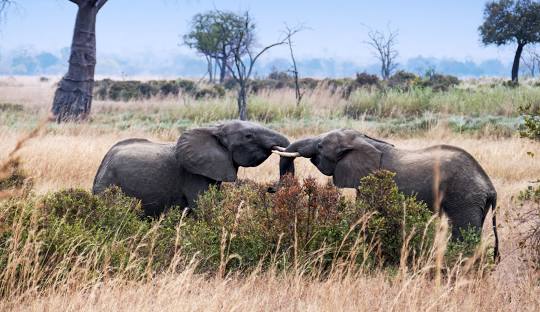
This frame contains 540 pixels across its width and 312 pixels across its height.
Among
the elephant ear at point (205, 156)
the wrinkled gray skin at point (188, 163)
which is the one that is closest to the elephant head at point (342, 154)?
the wrinkled gray skin at point (188, 163)

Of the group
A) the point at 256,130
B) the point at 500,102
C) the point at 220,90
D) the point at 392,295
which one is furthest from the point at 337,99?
the point at 392,295

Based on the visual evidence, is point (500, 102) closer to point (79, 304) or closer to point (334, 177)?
point (334, 177)

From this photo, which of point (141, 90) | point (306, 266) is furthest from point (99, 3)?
point (306, 266)

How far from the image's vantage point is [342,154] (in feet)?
23.5

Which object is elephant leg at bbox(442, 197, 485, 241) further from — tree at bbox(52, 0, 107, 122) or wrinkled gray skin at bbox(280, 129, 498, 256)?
tree at bbox(52, 0, 107, 122)

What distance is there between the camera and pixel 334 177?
7230 mm

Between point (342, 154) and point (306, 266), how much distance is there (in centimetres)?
158

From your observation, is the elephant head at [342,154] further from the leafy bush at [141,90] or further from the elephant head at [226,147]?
the leafy bush at [141,90]

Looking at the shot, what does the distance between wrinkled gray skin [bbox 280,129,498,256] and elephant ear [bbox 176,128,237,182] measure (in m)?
→ 0.57

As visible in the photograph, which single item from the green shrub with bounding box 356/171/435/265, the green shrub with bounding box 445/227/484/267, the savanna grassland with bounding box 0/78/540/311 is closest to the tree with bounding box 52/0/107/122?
the savanna grassland with bounding box 0/78/540/311

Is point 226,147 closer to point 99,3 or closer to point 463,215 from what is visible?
point 463,215

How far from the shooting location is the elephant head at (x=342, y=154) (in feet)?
22.9

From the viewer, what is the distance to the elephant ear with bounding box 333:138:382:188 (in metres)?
6.96

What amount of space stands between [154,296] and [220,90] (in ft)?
98.4
